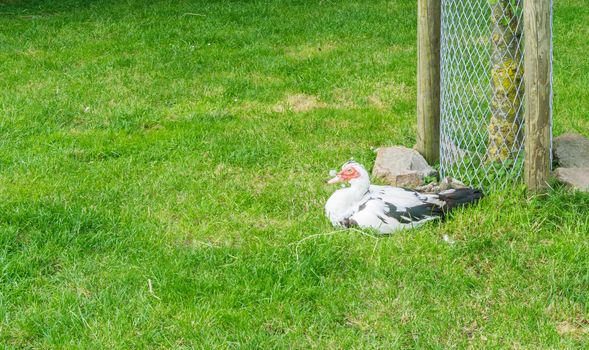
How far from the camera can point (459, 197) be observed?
478cm

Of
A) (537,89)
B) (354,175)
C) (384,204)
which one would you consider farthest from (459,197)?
(537,89)

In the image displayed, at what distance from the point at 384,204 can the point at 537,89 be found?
3.50ft

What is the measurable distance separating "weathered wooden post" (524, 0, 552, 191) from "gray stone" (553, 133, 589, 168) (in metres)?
0.52

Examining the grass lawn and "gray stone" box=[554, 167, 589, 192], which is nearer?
the grass lawn

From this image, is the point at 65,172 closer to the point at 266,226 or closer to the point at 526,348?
the point at 266,226

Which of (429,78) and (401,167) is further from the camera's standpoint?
(429,78)

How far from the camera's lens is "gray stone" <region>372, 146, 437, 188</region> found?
5.30 meters

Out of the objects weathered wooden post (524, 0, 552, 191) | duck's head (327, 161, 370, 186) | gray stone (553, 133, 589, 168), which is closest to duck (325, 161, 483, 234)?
duck's head (327, 161, 370, 186)

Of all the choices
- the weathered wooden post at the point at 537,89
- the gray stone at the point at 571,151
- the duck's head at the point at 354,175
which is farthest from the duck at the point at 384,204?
the gray stone at the point at 571,151

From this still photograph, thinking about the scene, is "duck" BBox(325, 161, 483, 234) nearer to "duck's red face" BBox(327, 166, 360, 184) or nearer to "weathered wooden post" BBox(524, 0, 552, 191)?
"duck's red face" BBox(327, 166, 360, 184)

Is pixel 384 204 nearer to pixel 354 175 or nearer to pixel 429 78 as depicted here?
pixel 354 175

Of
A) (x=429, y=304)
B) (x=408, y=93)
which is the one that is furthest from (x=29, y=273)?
(x=408, y=93)

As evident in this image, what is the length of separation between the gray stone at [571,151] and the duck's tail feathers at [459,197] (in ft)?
2.70

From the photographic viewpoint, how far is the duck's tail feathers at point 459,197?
15.6ft
